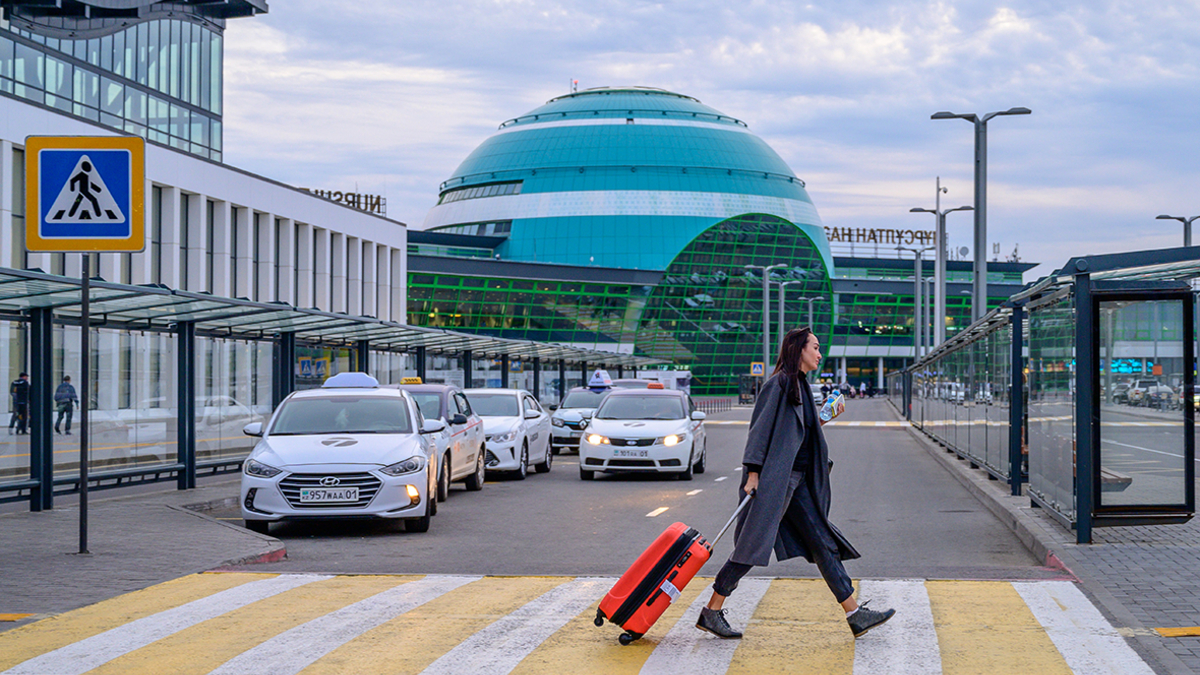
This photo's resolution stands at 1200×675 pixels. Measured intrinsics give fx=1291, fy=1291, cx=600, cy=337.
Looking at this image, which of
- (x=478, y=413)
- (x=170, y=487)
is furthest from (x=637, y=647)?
(x=478, y=413)

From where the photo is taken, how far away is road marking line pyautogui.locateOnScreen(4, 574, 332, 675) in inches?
259

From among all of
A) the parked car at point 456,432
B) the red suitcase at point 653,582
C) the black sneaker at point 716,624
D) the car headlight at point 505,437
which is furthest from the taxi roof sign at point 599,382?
the red suitcase at point 653,582

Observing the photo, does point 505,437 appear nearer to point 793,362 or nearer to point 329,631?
point 329,631

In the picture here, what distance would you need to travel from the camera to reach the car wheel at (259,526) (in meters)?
13.3

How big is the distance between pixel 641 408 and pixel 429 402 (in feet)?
14.5

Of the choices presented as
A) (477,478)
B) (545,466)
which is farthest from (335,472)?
(545,466)

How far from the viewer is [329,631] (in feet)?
24.4

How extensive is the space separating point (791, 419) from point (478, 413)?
49.2 feet

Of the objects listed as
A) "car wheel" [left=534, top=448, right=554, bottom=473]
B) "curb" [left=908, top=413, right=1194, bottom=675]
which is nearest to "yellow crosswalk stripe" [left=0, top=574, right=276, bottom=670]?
"curb" [left=908, top=413, right=1194, bottom=675]

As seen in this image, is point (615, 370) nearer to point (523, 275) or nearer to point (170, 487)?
point (523, 275)

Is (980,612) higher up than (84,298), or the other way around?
(84,298)

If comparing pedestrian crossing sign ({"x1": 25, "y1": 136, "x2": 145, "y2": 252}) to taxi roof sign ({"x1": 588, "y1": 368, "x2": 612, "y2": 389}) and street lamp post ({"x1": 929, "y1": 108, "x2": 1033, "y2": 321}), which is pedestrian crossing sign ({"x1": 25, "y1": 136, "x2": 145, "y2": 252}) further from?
taxi roof sign ({"x1": 588, "y1": 368, "x2": 612, "y2": 389})

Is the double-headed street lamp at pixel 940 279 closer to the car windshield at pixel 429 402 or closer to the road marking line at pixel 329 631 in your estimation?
the car windshield at pixel 429 402

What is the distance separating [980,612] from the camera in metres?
8.00
